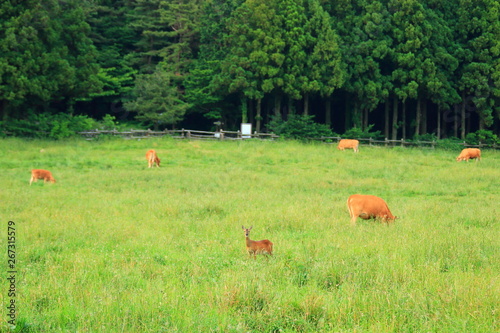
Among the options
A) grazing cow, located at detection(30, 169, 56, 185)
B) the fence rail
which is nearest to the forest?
the fence rail

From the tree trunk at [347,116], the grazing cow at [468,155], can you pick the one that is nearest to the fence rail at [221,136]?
the tree trunk at [347,116]

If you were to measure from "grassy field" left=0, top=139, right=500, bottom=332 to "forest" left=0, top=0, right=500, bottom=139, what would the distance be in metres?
16.0

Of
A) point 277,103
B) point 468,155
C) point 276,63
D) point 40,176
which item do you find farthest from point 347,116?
point 40,176

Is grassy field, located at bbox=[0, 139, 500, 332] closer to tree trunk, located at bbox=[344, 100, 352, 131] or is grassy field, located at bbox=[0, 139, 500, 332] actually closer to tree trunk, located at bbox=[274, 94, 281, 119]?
tree trunk, located at bbox=[274, 94, 281, 119]

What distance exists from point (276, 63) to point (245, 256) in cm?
3011

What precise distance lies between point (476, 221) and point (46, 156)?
20.0 metres

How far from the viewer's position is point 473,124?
147ft

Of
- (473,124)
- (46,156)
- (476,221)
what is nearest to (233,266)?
(476,221)

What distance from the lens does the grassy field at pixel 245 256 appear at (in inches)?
194

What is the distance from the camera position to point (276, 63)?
3628 centimetres

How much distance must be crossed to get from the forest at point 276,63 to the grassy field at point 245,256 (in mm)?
15965

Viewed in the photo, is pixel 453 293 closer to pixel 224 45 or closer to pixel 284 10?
pixel 284 10

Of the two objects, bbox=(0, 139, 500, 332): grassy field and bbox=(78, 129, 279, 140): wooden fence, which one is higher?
bbox=(78, 129, 279, 140): wooden fence

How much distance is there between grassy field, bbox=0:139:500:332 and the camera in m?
4.93
